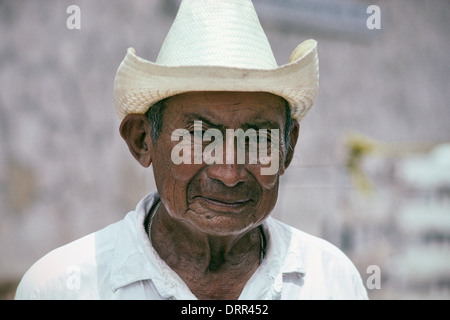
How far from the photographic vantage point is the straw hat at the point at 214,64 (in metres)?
1.80

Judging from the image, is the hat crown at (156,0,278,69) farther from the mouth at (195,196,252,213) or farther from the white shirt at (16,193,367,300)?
the white shirt at (16,193,367,300)

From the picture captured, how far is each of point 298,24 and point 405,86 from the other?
1693 millimetres

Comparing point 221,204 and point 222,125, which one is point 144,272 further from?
point 222,125

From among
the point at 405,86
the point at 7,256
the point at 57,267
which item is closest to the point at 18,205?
the point at 7,256

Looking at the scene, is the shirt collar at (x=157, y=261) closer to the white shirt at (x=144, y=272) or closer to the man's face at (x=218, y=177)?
the white shirt at (x=144, y=272)

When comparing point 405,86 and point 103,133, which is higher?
point 405,86

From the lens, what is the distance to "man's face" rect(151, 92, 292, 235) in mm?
1841

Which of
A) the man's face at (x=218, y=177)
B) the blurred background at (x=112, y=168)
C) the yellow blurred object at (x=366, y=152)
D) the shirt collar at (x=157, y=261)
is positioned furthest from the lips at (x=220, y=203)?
the yellow blurred object at (x=366, y=152)

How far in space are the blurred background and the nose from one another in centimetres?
307

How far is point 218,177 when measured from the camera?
5.96ft

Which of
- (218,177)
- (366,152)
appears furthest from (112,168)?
(218,177)

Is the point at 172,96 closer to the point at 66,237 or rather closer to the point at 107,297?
the point at 107,297

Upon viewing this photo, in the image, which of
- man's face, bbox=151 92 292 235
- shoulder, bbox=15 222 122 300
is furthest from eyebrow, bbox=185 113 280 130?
shoulder, bbox=15 222 122 300

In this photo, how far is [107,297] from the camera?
1.92m
